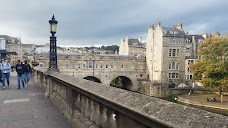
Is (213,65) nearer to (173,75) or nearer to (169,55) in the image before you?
(169,55)

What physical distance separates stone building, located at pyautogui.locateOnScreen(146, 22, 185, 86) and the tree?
1115 cm

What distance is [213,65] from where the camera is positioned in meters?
45.5

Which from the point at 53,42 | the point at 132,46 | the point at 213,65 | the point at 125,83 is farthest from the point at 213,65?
the point at 132,46

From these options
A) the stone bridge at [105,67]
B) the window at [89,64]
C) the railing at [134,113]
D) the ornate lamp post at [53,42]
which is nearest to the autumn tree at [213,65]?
the stone bridge at [105,67]

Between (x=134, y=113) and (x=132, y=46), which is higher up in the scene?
(x=132, y=46)

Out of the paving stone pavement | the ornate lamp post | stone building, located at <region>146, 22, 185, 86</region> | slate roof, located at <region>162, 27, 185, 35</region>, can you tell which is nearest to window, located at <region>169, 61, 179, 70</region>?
stone building, located at <region>146, 22, 185, 86</region>

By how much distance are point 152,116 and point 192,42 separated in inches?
2934

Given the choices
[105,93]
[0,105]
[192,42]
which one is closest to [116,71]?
[192,42]

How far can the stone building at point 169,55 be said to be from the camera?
60.2m

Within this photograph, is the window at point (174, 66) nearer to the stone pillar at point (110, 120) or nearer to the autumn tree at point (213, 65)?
the autumn tree at point (213, 65)

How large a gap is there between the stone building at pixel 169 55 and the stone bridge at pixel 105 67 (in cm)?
642

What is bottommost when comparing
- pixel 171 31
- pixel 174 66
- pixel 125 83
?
pixel 125 83

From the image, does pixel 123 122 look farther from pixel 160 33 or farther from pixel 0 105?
pixel 160 33

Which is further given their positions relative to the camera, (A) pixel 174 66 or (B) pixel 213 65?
(A) pixel 174 66
